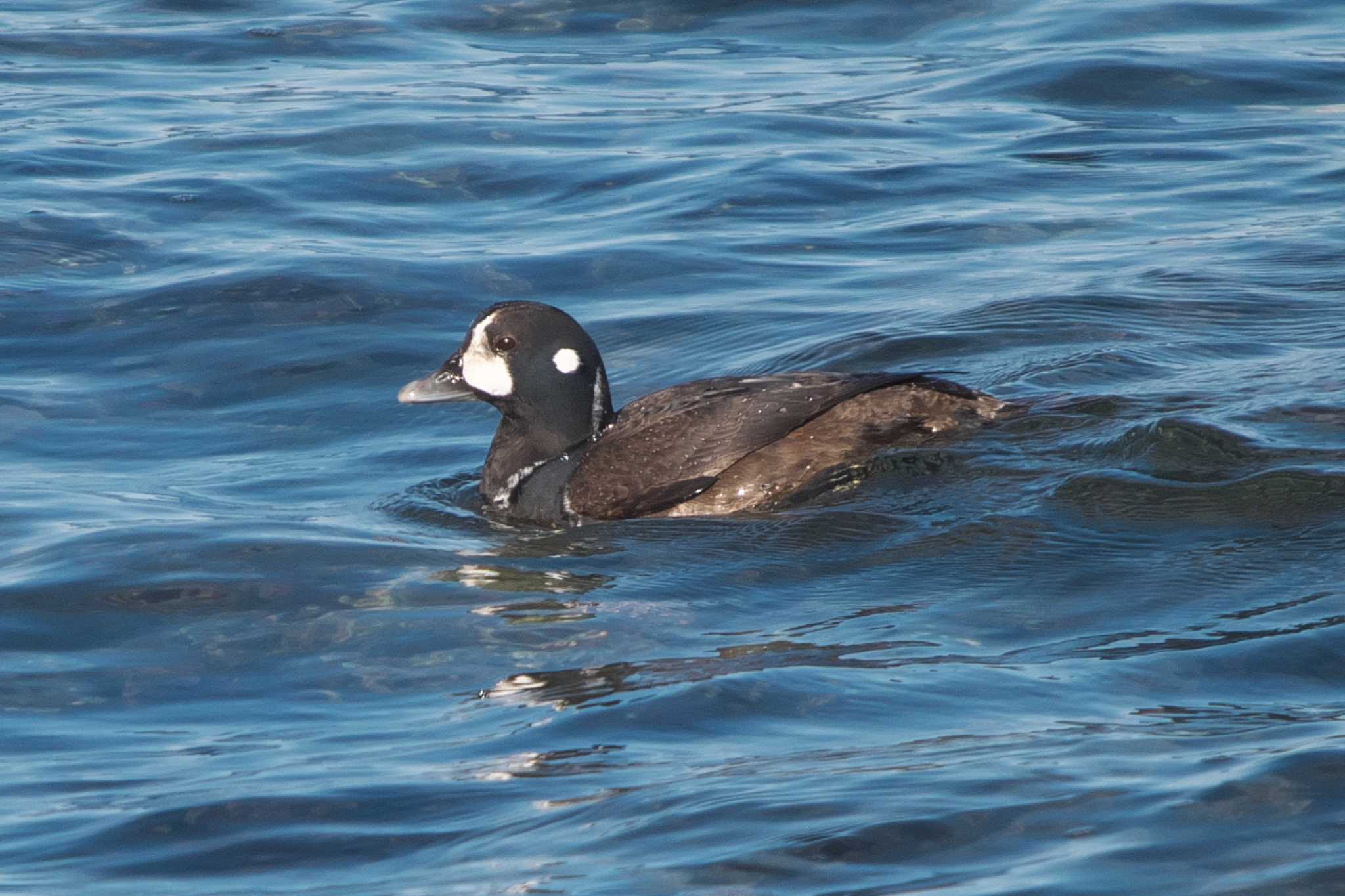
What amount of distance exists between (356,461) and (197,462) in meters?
0.65

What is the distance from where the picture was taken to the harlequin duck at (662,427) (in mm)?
7363

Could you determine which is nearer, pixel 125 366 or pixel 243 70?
pixel 125 366

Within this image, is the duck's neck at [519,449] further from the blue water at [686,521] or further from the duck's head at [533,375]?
the blue water at [686,521]

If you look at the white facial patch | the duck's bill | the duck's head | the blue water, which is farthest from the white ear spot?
the blue water

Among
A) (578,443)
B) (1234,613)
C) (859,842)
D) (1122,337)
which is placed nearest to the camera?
(859,842)

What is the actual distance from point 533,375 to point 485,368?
191 mm

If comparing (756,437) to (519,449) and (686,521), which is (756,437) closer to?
(686,521)

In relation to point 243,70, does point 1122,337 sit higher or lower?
Result: lower

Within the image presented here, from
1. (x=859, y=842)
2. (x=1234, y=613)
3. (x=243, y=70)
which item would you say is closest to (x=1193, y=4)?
(x=243, y=70)

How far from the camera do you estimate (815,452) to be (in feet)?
24.3

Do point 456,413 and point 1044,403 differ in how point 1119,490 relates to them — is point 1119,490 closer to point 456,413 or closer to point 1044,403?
point 1044,403

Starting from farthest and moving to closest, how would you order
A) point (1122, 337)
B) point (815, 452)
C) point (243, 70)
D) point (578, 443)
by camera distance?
point (243, 70) → point (1122, 337) → point (578, 443) → point (815, 452)

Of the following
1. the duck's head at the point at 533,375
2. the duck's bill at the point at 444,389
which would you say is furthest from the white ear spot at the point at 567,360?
the duck's bill at the point at 444,389

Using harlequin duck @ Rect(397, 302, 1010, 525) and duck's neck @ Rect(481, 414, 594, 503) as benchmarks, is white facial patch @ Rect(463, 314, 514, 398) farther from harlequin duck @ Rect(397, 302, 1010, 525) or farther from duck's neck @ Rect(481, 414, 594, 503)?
duck's neck @ Rect(481, 414, 594, 503)
